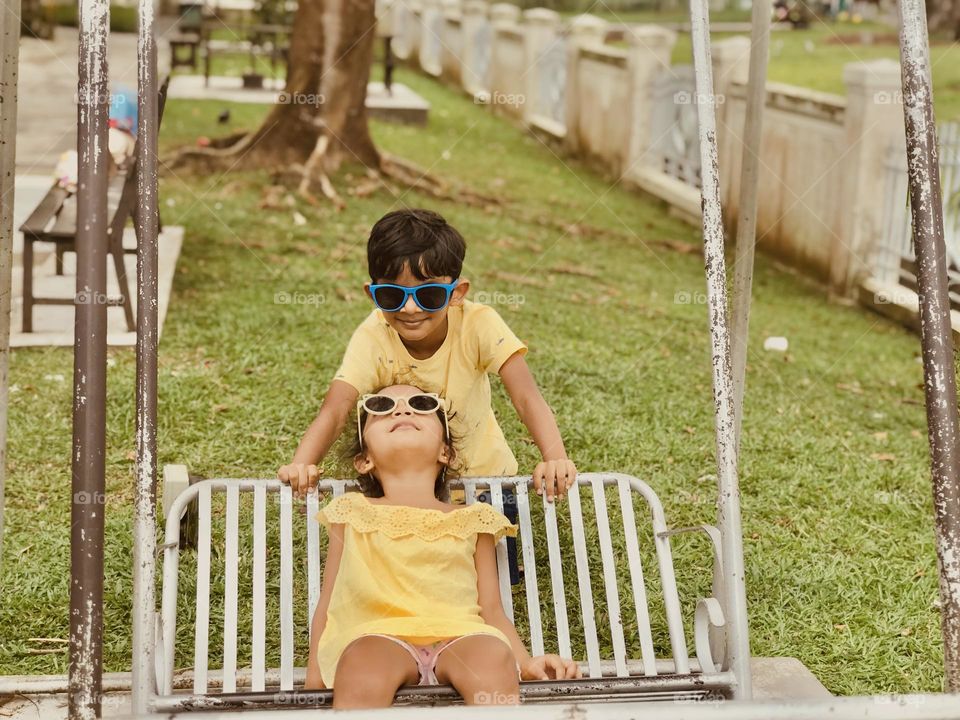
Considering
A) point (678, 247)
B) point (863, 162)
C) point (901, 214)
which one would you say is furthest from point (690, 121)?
point (901, 214)

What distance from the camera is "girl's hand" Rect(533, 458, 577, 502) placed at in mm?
2859

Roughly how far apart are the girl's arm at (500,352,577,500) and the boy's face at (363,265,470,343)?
22cm

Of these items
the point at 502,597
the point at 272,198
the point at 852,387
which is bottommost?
the point at 852,387

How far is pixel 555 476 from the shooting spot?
2865mm

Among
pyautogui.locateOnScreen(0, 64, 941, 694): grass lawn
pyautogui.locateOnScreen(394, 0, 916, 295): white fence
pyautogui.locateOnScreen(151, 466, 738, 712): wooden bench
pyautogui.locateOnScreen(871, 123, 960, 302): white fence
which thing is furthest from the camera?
pyautogui.locateOnScreen(394, 0, 916, 295): white fence

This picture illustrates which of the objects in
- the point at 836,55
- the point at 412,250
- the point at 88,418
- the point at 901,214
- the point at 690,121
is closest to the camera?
the point at 88,418

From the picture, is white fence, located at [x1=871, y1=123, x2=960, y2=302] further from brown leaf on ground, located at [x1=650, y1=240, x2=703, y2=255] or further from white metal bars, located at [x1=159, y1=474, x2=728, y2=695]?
white metal bars, located at [x1=159, y1=474, x2=728, y2=695]

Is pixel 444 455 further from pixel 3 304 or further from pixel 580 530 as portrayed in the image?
pixel 3 304

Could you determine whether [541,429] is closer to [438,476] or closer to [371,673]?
[438,476]

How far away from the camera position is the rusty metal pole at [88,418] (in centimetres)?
A: 196

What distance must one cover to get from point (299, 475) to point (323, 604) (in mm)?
302

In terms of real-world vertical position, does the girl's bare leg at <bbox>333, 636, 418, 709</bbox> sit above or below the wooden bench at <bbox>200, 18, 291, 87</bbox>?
below

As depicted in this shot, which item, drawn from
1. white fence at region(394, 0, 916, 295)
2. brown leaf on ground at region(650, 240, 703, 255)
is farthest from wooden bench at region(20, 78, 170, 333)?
brown leaf on ground at region(650, 240, 703, 255)

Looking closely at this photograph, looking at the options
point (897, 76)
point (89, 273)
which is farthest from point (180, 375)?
point (897, 76)
